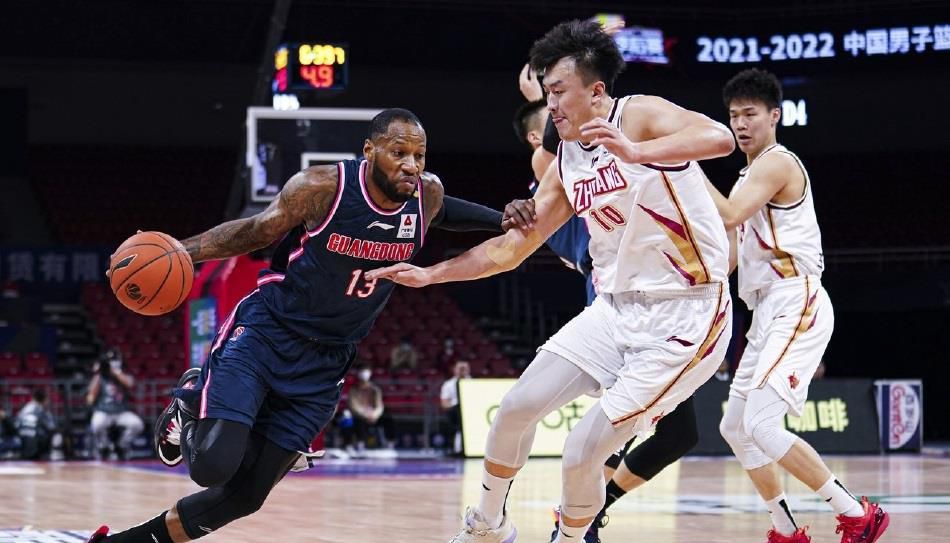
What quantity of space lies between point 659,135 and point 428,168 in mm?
24603

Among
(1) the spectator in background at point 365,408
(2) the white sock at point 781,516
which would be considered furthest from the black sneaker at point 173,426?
(1) the spectator in background at point 365,408

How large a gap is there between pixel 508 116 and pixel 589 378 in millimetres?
24218

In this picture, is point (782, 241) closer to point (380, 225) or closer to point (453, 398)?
point (380, 225)

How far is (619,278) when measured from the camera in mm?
5090

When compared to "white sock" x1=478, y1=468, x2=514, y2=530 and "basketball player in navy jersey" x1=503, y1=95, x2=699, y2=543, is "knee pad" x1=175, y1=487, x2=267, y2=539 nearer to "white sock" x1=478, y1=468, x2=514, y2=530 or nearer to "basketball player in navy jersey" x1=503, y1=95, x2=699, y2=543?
"white sock" x1=478, y1=468, x2=514, y2=530

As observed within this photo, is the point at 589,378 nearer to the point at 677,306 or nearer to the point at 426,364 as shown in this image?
the point at 677,306

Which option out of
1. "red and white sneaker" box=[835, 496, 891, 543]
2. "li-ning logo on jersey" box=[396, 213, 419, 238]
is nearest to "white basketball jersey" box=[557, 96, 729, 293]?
"li-ning logo on jersey" box=[396, 213, 419, 238]

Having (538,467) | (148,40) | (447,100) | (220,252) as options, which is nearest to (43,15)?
(148,40)

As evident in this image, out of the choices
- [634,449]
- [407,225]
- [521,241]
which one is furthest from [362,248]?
[634,449]

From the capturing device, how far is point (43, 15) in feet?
77.7

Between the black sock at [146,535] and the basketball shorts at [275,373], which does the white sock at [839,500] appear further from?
the black sock at [146,535]

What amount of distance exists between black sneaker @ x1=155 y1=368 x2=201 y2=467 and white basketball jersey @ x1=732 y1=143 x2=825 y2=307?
8.89ft

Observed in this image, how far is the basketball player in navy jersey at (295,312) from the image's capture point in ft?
16.4

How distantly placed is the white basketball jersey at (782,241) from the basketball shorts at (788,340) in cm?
5
